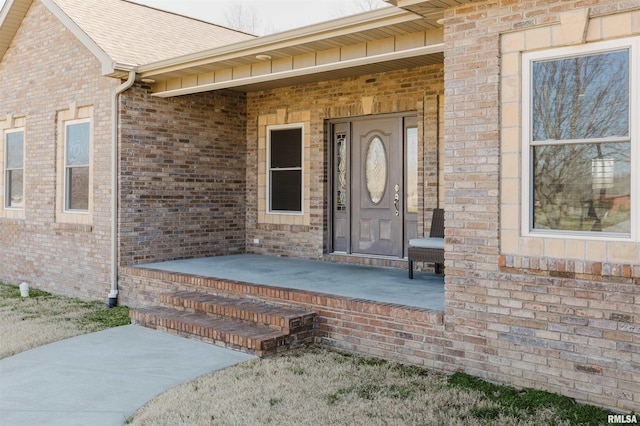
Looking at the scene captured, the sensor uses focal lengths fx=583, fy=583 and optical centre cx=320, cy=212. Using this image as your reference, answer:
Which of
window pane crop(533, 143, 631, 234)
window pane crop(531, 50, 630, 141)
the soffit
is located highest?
the soffit

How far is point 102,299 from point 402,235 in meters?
4.64

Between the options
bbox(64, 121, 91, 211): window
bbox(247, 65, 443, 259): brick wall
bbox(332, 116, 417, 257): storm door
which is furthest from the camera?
bbox(64, 121, 91, 211): window

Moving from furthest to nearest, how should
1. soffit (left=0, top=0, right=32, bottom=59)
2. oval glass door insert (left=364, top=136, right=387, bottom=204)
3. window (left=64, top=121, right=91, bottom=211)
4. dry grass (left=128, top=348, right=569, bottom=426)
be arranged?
soffit (left=0, top=0, right=32, bottom=59) → window (left=64, top=121, right=91, bottom=211) → oval glass door insert (left=364, top=136, right=387, bottom=204) → dry grass (left=128, top=348, right=569, bottom=426)

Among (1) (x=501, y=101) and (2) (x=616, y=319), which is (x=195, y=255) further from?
(2) (x=616, y=319)

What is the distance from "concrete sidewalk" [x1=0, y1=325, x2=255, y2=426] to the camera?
4.33m

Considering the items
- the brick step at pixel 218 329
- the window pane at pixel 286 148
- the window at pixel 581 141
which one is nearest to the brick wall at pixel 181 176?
the window pane at pixel 286 148

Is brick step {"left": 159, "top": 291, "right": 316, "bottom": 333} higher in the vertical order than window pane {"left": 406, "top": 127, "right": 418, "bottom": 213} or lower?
lower

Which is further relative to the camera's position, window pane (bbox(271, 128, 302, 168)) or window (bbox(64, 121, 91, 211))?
window pane (bbox(271, 128, 302, 168))

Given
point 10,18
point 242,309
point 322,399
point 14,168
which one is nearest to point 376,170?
point 242,309

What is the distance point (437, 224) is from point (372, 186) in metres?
1.55

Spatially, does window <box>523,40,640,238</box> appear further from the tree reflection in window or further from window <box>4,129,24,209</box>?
window <box>4,129,24,209</box>

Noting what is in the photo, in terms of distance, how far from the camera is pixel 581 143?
4453mm

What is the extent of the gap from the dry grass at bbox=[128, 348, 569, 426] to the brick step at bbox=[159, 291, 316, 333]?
0.59 meters

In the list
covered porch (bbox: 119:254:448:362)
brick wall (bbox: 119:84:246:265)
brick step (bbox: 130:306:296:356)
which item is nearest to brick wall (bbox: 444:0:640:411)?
covered porch (bbox: 119:254:448:362)
